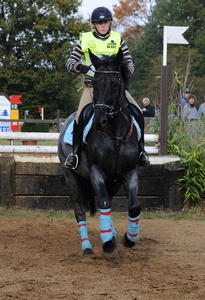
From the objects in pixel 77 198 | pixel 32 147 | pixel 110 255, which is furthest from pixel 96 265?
pixel 32 147

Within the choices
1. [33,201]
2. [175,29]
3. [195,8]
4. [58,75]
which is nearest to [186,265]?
[33,201]

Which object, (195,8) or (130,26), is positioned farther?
(130,26)

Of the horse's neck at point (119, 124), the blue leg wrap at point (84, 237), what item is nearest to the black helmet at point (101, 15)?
the horse's neck at point (119, 124)

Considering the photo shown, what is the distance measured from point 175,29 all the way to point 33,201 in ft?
14.3

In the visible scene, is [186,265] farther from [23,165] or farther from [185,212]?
[23,165]

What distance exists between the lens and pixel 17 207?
946 cm

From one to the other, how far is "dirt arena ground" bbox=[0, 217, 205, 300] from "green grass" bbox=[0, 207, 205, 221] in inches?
29.6

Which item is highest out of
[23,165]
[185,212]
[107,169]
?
[107,169]

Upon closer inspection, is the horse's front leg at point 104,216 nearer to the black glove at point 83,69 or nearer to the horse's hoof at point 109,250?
the horse's hoof at point 109,250

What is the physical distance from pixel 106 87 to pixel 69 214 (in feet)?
14.9

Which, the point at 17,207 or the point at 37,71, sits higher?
the point at 37,71

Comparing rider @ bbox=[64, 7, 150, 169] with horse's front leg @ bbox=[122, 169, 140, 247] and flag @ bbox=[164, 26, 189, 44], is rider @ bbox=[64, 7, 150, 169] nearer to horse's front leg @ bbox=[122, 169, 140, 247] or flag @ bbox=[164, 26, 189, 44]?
horse's front leg @ bbox=[122, 169, 140, 247]

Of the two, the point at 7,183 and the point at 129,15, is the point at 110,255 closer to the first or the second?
the point at 7,183

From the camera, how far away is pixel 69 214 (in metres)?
9.29
